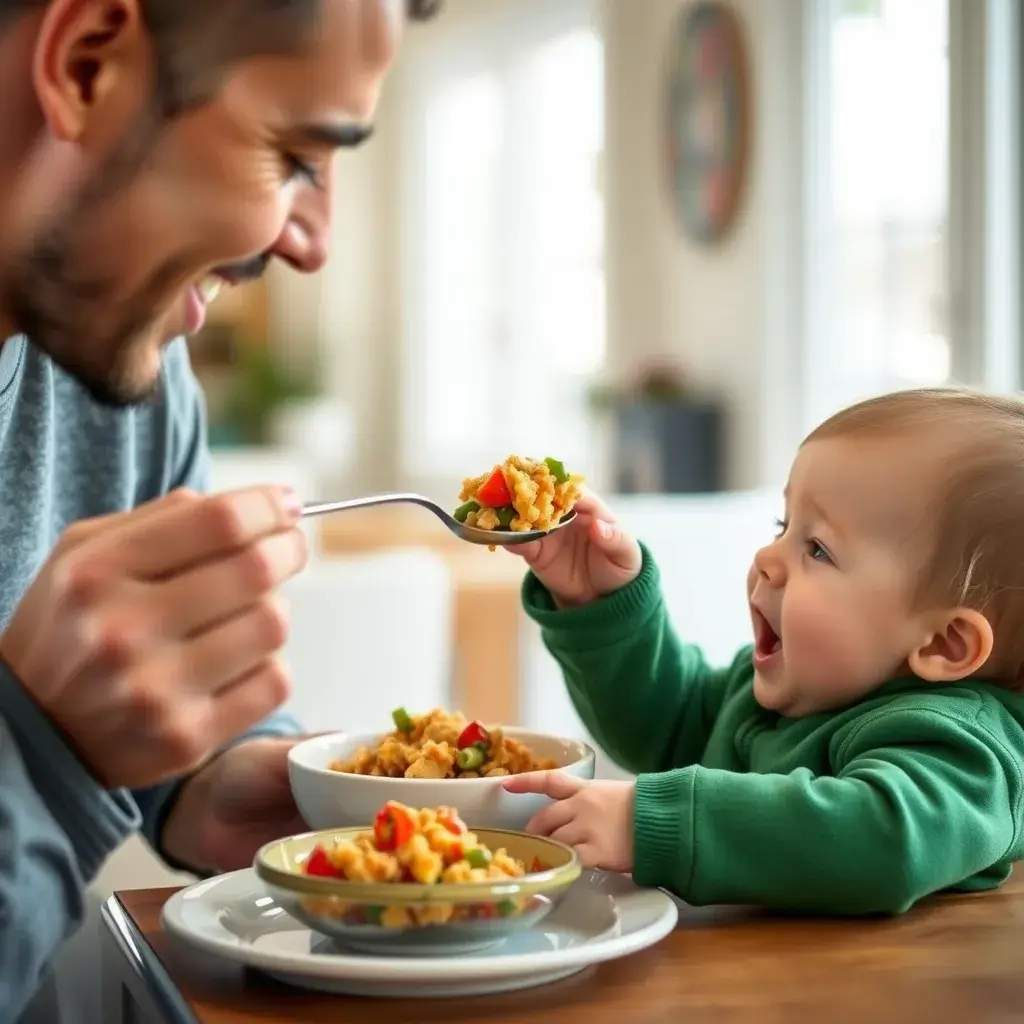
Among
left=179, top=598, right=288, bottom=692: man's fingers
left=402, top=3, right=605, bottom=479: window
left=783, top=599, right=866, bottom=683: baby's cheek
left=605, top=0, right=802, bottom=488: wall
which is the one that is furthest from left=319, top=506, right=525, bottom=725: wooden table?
left=402, top=3, right=605, bottom=479: window

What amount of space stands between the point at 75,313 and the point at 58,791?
0.35m

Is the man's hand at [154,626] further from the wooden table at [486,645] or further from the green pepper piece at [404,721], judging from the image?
the wooden table at [486,645]

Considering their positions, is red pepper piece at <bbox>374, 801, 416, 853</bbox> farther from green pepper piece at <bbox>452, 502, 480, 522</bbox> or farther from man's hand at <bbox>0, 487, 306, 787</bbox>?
green pepper piece at <bbox>452, 502, 480, 522</bbox>

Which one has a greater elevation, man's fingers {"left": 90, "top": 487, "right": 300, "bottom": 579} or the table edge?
man's fingers {"left": 90, "top": 487, "right": 300, "bottom": 579}

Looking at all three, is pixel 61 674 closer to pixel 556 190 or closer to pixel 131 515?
pixel 131 515

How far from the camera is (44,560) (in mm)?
1221

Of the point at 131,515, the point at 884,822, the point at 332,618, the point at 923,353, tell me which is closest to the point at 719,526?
the point at 332,618

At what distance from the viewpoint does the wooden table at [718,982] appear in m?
0.75

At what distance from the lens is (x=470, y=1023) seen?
73cm

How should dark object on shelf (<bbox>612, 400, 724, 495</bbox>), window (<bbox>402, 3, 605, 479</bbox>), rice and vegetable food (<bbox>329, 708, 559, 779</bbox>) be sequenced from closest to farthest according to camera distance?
rice and vegetable food (<bbox>329, 708, 559, 779</bbox>)
dark object on shelf (<bbox>612, 400, 724, 495</bbox>)
window (<bbox>402, 3, 605, 479</bbox>)

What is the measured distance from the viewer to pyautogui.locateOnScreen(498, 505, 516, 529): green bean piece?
1.16 m

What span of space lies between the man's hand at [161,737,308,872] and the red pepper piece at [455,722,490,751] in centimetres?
19

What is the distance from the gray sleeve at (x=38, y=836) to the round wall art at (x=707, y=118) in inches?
187

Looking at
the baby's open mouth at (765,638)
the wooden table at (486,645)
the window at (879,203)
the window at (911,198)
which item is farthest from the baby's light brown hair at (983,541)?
the window at (879,203)
